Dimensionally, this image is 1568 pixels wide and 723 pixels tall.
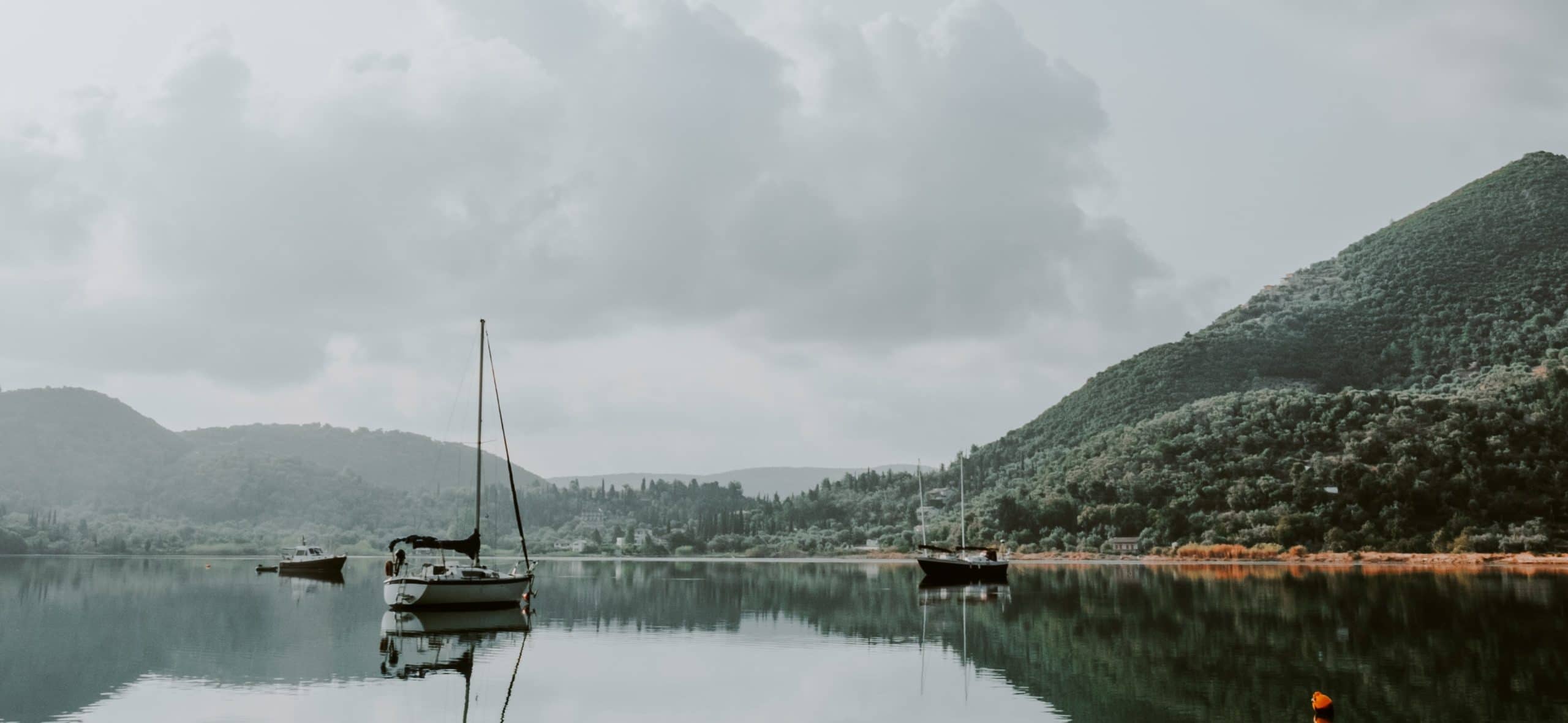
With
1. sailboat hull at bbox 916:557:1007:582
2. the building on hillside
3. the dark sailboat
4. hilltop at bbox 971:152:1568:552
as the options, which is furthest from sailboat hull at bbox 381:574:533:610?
the building on hillside

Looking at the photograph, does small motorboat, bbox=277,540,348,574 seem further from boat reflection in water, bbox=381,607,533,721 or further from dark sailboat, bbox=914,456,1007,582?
boat reflection in water, bbox=381,607,533,721

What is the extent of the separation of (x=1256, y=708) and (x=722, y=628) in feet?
73.7

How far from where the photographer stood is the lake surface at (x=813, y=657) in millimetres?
22922

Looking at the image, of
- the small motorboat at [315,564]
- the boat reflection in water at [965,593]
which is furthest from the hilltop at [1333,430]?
the boat reflection in water at [965,593]

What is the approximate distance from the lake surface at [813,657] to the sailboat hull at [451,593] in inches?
53.1

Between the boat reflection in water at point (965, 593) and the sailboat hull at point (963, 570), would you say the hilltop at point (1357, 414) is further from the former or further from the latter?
the boat reflection in water at point (965, 593)

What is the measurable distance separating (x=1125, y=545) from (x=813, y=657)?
3725 inches

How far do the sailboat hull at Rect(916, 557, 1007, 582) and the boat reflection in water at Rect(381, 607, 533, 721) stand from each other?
38.8 meters

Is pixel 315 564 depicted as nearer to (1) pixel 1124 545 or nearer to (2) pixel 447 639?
(2) pixel 447 639

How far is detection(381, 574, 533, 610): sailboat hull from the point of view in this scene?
48.0 meters

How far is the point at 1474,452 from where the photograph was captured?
343 ft

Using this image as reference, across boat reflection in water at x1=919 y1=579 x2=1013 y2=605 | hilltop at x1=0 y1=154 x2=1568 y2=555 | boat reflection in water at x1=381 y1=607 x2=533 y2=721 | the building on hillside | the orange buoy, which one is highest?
hilltop at x1=0 y1=154 x2=1568 y2=555

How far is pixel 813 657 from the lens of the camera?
3222 centimetres

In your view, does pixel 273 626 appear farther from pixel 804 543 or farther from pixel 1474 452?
pixel 804 543
